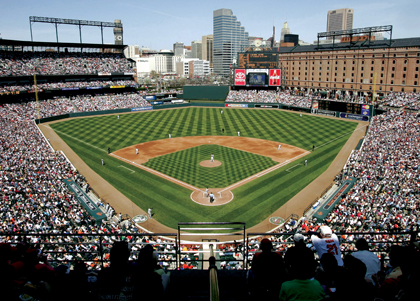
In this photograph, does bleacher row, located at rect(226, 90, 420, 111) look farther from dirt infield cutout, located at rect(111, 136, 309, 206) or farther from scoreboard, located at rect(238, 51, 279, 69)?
dirt infield cutout, located at rect(111, 136, 309, 206)

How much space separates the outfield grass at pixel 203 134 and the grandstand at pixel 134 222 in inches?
109

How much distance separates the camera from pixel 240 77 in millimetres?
81625

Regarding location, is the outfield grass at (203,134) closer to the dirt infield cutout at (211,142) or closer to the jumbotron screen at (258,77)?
the dirt infield cutout at (211,142)

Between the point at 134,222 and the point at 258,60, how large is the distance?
66.3 meters

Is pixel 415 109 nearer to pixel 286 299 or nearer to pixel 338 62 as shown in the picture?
pixel 338 62

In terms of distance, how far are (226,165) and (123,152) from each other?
48.7 ft

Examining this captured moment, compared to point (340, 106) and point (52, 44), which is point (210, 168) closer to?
point (340, 106)

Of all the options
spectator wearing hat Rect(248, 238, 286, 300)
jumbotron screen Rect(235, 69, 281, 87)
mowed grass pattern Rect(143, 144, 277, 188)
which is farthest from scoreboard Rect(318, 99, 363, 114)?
spectator wearing hat Rect(248, 238, 286, 300)

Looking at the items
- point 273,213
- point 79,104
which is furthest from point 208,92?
point 273,213

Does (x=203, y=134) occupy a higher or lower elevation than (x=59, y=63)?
lower

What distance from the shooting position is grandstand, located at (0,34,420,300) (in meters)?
5.27

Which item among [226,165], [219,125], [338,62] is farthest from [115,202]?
[338,62]

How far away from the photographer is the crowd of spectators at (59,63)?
64.3m

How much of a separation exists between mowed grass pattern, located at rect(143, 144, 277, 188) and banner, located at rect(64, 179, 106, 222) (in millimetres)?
9387
